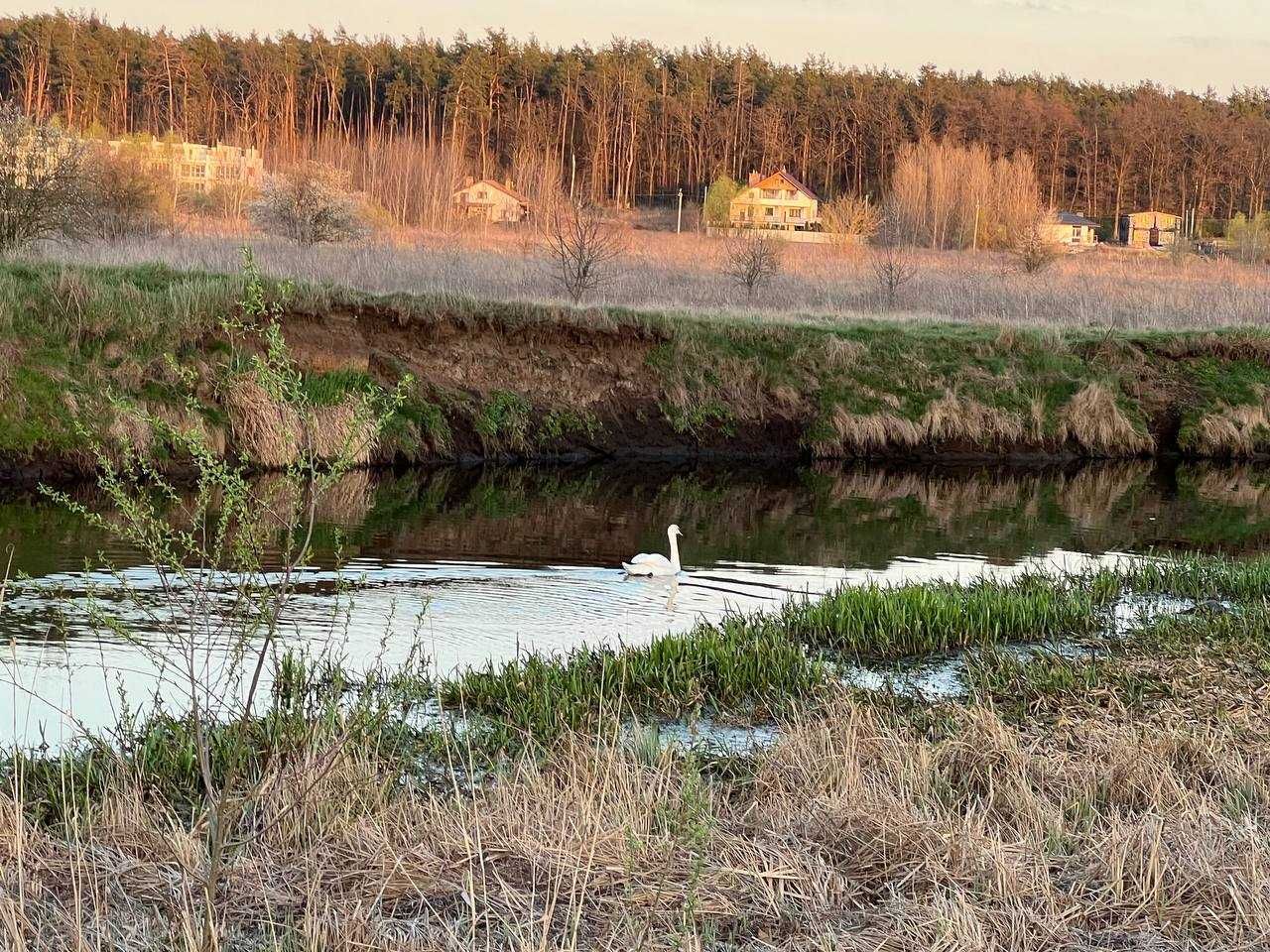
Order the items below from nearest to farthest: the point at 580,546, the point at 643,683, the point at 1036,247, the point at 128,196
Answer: the point at 643,683
the point at 580,546
the point at 128,196
the point at 1036,247

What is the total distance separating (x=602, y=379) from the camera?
25.5m

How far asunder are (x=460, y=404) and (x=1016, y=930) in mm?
19507

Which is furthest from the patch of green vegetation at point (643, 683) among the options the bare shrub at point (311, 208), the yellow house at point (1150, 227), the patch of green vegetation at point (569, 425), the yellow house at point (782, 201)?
the yellow house at point (1150, 227)

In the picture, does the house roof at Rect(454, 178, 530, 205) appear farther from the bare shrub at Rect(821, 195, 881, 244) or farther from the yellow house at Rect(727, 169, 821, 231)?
the yellow house at Rect(727, 169, 821, 231)

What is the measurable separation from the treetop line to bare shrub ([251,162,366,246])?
1665 inches

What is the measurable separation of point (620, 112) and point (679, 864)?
9784cm

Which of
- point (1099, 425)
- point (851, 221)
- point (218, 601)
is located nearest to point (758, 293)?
point (1099, 425)

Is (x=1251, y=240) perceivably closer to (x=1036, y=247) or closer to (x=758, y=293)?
(x=1036, y=247)

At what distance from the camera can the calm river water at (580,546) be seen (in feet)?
32.2

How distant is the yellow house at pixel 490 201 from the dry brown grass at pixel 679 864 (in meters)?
57.4

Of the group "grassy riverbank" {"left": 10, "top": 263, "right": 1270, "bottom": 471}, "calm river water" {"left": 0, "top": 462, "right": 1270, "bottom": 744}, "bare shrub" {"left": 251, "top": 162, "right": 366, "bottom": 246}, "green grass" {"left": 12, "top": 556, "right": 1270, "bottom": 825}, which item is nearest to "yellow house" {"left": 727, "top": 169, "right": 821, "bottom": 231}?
"bare shrub" {"left": 251, "top": 162, "right": 366, "bottom": 246}

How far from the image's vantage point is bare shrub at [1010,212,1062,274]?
49250mm

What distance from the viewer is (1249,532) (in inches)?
739

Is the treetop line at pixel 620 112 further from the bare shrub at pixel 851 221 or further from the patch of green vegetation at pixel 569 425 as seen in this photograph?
the patch of green vegetation at pixel 569 425
